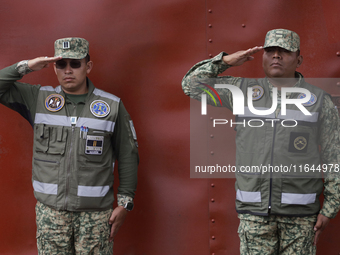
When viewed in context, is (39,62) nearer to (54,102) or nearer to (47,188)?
(54,102)

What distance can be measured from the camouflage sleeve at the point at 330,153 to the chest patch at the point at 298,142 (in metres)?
0.12

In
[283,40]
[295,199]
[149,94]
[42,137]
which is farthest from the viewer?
[149,94]

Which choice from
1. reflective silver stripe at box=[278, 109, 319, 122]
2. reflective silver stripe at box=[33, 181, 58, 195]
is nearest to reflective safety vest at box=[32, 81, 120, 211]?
reflective silver stripe at box=[33, 181, 58, 195]

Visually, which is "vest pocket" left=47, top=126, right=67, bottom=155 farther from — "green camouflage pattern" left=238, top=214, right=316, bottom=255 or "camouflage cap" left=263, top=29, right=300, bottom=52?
"camouflage cap" left=263, top=29, right=300, bottom=52

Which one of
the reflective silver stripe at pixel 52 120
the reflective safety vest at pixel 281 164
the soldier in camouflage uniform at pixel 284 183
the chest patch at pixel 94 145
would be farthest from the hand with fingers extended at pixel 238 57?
the reflective silver stripe at pixel 52 120

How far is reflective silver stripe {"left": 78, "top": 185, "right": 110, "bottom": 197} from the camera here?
2.11 m

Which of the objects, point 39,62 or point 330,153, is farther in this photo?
point 39,62

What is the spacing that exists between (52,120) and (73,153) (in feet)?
0.75

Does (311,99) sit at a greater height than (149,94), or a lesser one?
lesser

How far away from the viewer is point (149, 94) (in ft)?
8.65

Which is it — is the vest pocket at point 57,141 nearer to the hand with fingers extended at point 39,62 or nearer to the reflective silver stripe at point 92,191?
the reflective silver stripe at point 92,191

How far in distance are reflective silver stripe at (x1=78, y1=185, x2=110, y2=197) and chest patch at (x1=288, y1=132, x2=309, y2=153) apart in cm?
105

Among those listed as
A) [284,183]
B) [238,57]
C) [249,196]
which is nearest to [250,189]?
[249,196]

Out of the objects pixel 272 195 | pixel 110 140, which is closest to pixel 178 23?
pixel 110 140
